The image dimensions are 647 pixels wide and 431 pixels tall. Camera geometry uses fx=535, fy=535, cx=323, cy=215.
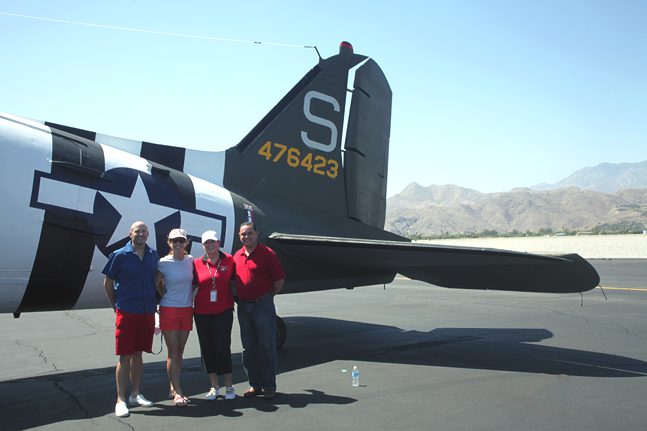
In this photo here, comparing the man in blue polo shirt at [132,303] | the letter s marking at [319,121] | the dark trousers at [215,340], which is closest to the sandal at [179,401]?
the man in blue polo shirt at [132,303]

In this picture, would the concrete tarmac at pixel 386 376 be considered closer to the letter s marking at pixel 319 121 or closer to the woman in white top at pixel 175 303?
the woman in white top at pixel 175 303

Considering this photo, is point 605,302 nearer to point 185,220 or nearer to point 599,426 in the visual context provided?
point 599,426

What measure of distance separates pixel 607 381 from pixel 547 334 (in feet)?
11.2

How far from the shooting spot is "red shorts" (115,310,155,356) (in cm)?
500

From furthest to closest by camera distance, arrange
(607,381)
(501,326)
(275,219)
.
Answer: (501,326) → (275,219) → (607,381)

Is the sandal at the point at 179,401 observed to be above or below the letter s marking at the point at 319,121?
below

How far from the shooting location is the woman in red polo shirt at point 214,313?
5457 millimetres

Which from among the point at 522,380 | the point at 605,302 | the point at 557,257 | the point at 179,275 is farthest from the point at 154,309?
the point at 605,302

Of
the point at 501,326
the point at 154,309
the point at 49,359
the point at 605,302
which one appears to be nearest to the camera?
the point at 154,309

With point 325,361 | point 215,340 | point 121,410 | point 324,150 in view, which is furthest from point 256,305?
point 324,150

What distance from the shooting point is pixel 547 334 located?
9.30 metres

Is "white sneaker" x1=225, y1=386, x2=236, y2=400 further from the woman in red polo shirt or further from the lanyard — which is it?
the lanyard

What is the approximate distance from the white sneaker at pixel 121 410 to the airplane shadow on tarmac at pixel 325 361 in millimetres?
141

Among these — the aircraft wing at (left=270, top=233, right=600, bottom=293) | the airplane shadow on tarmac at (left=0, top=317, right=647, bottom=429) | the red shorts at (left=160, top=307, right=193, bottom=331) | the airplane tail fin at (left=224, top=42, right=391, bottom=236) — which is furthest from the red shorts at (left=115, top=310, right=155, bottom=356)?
the airplane tail fin at (left=224, top=42, right=391, bottom=236)
